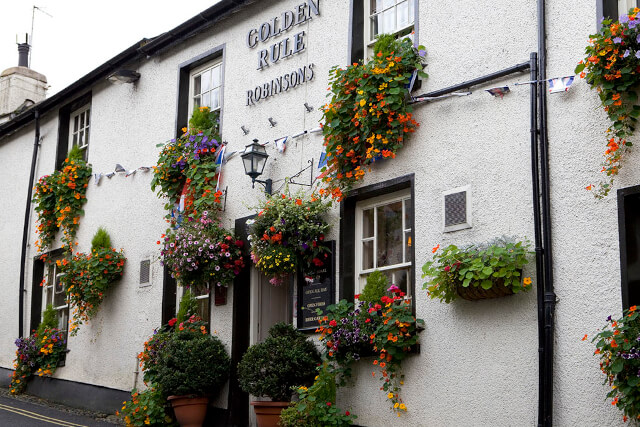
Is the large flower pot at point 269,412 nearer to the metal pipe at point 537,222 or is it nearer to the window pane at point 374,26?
the metal pipe at point 537,222

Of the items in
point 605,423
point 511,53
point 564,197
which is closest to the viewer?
point 605,423

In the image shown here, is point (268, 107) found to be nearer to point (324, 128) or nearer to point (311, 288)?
point (324, 128)

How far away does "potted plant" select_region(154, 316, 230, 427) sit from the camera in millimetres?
11492

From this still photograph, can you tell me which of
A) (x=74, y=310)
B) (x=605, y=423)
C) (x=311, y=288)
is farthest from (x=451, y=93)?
(x=74, y=310)

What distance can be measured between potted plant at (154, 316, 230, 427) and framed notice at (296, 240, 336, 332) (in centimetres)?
147

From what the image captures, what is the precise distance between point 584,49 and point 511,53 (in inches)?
34.4

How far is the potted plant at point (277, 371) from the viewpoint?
10180 millimetres

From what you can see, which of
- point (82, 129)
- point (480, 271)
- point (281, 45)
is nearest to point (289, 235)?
point (281, 45)

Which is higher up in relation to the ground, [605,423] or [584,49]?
[584,49]

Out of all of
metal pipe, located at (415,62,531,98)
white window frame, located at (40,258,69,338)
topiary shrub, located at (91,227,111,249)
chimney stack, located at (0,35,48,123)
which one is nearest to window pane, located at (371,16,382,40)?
metal pipe, located at (415,62,531,98)

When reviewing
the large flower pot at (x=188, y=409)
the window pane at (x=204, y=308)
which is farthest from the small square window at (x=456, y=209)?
the window pane at (x=204, y=308)

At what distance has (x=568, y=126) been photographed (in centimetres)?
824

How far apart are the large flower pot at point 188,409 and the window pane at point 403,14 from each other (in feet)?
18.0

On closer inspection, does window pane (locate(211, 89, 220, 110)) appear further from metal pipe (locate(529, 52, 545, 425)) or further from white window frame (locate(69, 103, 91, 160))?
metal pipe (locate(529, 52, 545, 425))
